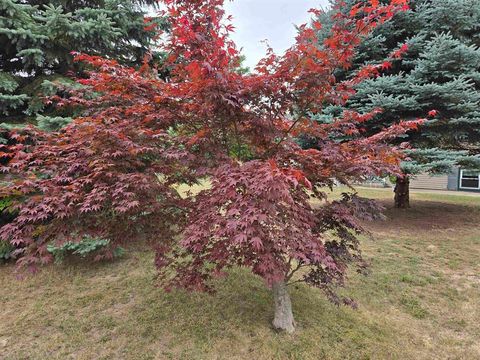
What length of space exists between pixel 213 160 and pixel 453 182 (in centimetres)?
1542

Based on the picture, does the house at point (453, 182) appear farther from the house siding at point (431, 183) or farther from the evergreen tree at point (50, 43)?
the evergreen tree at point (50, 43)

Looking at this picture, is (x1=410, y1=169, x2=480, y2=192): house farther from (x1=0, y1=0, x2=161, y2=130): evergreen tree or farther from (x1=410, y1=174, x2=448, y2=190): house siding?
(x1=0, y1=0, x2=161, y2=130): evergreen tree

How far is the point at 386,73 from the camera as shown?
21.4ft

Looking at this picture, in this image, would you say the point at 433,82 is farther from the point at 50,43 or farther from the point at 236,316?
the point at 50,43

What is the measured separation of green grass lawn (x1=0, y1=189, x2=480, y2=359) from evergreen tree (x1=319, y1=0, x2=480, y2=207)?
2.45m

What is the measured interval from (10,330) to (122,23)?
15.7 feet

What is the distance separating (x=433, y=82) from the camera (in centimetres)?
536

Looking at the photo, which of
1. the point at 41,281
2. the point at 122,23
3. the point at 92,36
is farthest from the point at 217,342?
the point at 122,23

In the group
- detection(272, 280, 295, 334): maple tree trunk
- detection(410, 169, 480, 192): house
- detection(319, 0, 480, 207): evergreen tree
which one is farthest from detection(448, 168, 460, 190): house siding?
detection(272, 280, 295, 334): maple tree trunk

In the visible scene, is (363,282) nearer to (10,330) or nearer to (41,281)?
(10,330)

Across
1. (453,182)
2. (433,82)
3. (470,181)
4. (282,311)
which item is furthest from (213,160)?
(453,182)

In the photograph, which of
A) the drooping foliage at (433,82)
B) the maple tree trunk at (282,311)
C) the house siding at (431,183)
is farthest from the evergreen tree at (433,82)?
the house siding at (431,183)

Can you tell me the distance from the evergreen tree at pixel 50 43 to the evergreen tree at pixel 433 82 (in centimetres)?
431

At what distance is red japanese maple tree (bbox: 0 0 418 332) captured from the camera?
6.77 ft
